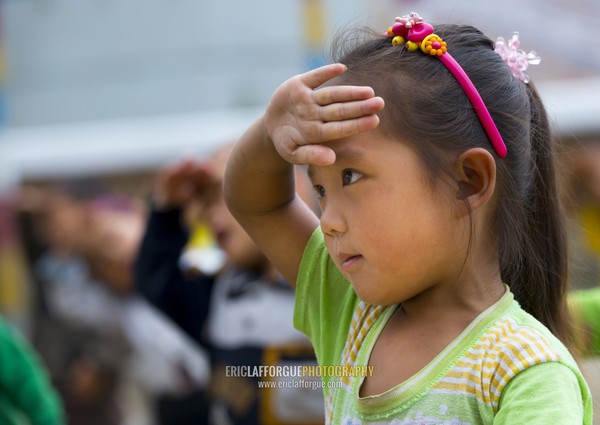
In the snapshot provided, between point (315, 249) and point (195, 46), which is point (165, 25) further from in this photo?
point (315, 249)

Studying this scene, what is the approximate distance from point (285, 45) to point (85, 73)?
1504 mm

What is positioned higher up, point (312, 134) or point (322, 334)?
point (312, 134)

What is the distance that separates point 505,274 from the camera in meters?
1.44

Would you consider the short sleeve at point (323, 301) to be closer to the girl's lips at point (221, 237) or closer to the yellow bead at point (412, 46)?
the yellow bead at point (412, 46)

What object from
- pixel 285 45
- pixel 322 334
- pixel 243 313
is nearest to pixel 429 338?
pixel 322 334

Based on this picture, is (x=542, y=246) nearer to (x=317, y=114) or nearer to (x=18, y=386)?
(x=317, y=114)

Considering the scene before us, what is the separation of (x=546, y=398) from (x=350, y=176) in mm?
377

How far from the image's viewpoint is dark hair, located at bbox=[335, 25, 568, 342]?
133cm

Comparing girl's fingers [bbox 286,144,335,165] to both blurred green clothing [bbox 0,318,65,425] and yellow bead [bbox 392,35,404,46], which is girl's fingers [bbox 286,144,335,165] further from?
blurred green clothing [bbox 0,318,65,425]

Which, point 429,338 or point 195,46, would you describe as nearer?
point 429,338

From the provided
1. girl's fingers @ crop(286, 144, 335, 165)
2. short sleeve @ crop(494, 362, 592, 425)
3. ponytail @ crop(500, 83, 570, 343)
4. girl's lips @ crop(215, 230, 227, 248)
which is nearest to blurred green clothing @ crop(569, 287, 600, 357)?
ponytail @ crop(500, 83, 570, 343)

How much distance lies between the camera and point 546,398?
115 centimetres

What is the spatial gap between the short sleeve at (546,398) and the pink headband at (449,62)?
31 cm

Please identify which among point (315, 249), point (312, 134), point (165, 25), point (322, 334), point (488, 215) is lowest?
point (165, 25)
